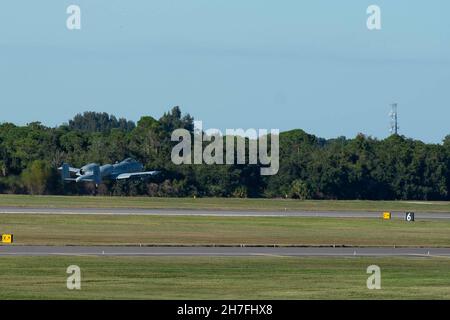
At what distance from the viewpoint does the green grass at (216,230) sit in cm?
5456

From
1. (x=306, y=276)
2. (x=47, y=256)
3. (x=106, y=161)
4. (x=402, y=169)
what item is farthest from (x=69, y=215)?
(x=402, y=169)

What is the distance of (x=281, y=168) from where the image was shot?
4902 inches

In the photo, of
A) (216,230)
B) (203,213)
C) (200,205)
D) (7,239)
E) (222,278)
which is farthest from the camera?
(200,205)

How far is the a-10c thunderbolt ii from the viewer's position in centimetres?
11506

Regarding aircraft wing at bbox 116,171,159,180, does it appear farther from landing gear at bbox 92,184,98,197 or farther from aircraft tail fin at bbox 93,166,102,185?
landing gear at bbox 92,184,98,197

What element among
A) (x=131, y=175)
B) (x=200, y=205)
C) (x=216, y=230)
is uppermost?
(x=131, y=175)

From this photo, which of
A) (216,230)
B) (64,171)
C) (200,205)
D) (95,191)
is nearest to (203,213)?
(200,205)

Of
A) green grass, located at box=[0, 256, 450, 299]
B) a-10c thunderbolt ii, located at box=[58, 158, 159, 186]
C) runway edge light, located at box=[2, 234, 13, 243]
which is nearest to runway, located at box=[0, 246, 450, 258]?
runway edge light, located at box=[2, 234, 13, 243]

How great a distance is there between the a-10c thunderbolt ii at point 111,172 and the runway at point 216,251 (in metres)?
65.5

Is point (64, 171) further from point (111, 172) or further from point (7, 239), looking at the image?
point (7, 239)

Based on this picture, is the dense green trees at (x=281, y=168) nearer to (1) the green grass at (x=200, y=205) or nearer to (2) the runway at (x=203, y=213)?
(1) the green grass at (x=200, y=205)

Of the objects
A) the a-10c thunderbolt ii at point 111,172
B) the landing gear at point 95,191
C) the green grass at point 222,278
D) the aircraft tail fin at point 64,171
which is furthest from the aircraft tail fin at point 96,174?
the green grass at point 222,278

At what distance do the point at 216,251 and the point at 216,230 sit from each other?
14.8 metres

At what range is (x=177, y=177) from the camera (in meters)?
122
